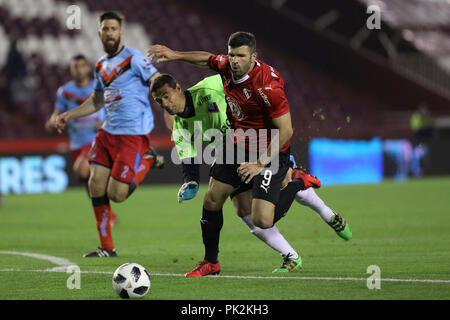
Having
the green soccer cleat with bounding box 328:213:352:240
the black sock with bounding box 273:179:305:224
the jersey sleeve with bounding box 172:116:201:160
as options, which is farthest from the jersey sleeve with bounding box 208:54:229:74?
A: the green soccer cleat with bounding box 328:213:352:240

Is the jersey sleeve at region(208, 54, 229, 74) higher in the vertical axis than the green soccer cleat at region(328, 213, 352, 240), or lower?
higher

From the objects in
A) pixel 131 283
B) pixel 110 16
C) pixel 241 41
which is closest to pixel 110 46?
pixel 110 16

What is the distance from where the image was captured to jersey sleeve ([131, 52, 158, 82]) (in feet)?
26.6

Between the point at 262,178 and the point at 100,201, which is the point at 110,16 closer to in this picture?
the point at 100,201

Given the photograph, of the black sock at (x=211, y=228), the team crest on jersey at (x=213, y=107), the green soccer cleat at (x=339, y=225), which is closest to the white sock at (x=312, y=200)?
the green soccer cleat at (x=339, y=225)

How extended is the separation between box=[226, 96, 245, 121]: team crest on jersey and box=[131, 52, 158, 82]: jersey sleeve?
183 cm

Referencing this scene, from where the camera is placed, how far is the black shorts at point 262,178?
645cm

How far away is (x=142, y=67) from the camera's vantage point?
812cm

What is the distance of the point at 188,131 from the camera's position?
22.0 feet

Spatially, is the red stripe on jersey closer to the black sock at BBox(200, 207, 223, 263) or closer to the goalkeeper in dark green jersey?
the goalkeeper in dark green jersey

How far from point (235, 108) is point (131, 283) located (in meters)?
1.77

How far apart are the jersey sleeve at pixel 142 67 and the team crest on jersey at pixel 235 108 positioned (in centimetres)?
183

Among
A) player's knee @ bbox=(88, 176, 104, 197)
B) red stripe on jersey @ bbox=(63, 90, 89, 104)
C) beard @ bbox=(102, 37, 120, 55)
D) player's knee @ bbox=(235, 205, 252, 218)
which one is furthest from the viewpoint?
red stripe on jersey @ bbox=(63, 90, 89, 104)
